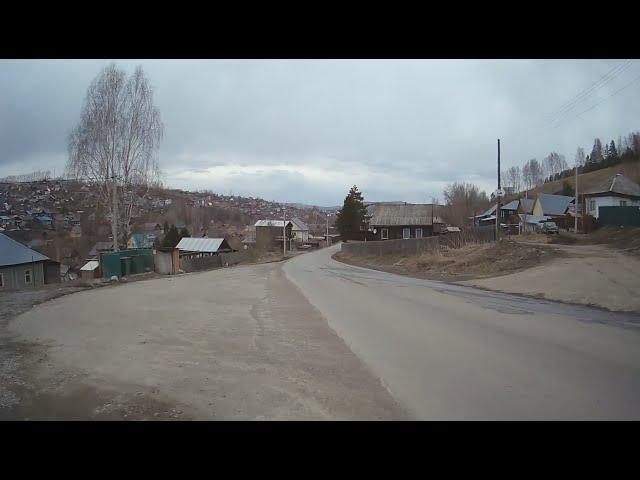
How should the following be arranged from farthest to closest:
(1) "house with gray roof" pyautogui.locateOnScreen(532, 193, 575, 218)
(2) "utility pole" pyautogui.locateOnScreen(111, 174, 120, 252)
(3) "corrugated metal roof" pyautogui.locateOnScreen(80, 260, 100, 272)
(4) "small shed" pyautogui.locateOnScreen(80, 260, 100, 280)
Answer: (1) "house with gray roof" pyautogui.locateOnScreen(532, 193, 575, 218)
(3) "corrugated metal roof" pyautogui.locateOnScreen(80, 260, 100, 272)
(4) "small shed" pyautogui.locateOnScreen(80, 260, 100, 280)
(2) "utility pole" pyautogui.locateOnScreen(111, 174, 120, 252)

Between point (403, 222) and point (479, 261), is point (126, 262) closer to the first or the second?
point (479, 261)

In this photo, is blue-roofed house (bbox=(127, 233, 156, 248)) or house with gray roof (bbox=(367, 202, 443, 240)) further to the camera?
Answer: house with gray roof (bbox=(367, 202, 443, 240))

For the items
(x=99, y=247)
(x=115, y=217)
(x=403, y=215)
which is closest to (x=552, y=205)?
(x=403, y=215)

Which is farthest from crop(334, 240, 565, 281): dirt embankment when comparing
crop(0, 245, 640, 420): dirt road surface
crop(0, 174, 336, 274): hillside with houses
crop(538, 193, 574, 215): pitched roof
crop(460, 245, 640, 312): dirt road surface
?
crop(538, 193, 574, 215): pitched roof

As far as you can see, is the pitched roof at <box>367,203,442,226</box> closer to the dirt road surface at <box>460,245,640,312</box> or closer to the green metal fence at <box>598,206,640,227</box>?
the green metal fence at <box>598,206,640,227</box>

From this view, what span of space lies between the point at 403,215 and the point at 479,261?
40.7 meters

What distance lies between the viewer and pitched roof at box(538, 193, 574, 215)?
5944cm

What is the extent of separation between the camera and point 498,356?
6586 millimetres

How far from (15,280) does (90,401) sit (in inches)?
815

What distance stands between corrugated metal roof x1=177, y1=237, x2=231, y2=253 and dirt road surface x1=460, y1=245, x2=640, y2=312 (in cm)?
3792

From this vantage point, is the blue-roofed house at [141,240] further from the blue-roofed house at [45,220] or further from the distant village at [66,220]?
the blue-roofed house at [45,220]

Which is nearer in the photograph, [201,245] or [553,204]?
[201,245]
